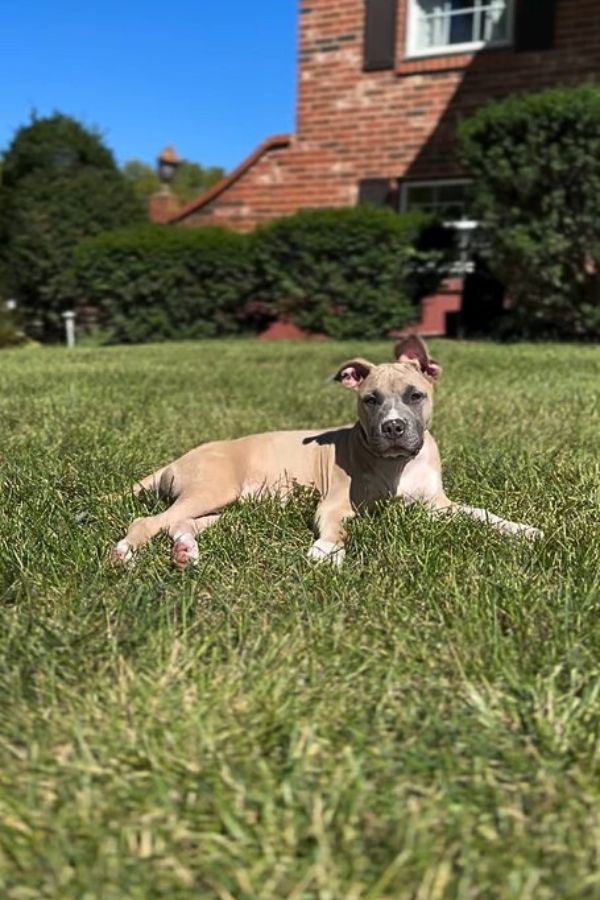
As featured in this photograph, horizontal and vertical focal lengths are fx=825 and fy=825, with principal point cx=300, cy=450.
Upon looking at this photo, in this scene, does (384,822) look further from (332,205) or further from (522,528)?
(332,205)

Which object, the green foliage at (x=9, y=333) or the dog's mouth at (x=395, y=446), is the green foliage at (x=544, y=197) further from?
the green foliage at (x=9, y=333)

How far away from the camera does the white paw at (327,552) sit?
2727 mm

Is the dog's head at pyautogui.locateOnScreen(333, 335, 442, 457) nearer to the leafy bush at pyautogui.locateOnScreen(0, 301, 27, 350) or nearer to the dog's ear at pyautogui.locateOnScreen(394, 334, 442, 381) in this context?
the dog's ear at pyautogui.locateOnScreen(394, 334, 442, 381)

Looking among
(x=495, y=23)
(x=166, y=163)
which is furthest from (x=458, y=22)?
(x=166, y=163)

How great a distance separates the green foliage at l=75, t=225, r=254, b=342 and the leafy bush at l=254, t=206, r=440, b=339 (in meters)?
0.58

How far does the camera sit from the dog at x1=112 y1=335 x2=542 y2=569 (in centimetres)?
315

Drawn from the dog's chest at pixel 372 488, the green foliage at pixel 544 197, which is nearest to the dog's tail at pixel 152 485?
the dog's chest at pixel 372 488

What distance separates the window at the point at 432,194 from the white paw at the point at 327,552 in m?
10.5

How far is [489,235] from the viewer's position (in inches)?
407

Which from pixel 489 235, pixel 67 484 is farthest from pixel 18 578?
pixel 489 235

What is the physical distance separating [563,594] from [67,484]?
88.7 inches

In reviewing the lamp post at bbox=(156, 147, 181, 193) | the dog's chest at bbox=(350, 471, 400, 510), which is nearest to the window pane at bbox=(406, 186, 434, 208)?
the dog's chest at bbox=(350, 471, 400, 510)

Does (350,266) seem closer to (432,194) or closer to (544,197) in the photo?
(432,194)

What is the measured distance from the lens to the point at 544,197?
375 inches
